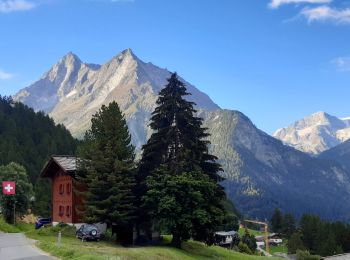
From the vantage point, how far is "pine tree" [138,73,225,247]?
181 ft

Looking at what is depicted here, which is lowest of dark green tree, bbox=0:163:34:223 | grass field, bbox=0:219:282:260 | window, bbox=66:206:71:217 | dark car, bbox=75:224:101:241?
grass field, bbox=0:219:282:260

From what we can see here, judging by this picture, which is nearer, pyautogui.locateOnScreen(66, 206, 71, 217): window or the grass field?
the grass field

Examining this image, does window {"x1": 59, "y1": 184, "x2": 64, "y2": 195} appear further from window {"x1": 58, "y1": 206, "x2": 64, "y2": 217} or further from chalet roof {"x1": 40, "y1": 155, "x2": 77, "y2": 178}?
chalet roof {"x1": 40, "y1": 155, "x2": 77, "y2": 178}

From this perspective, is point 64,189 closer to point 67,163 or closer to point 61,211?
point 61,211

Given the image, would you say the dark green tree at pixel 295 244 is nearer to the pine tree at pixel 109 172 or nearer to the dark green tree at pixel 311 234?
the dark green tree at pixel 311 234

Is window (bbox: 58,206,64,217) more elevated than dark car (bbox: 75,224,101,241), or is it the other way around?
window (bbox: 58,206,64,217)

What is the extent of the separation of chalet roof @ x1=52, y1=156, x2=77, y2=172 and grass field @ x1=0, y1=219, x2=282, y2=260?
8182 millimetres

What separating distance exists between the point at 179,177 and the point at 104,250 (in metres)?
16.5

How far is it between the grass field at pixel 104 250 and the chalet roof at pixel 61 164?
321 inches

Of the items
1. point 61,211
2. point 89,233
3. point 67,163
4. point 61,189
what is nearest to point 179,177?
point 89,233

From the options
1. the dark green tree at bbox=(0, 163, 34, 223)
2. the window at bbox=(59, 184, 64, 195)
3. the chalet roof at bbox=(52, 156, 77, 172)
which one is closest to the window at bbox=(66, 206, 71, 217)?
the window at bbox=(59, 184, 64, 195)

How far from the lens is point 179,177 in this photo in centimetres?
5606

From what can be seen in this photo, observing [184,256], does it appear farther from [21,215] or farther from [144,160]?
[21,215]

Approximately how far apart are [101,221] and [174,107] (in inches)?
696
